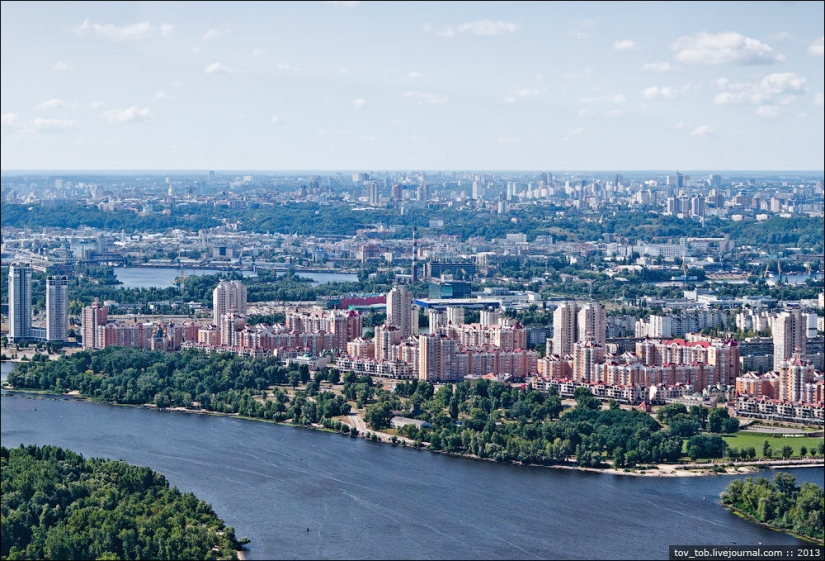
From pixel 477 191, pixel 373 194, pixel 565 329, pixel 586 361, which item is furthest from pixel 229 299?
pixel 477 191

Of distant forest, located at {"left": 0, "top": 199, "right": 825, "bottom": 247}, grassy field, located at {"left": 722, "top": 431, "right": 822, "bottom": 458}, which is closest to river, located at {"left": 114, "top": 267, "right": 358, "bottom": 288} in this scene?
distant forest, located at {"left": 0, "top": 199, "right": 825, "bottom": 247}

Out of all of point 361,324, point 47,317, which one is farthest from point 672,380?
point 47,317

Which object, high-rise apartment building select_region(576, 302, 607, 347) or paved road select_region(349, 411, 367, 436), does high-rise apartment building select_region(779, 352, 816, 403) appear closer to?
high-rise apartment building select_region(576, 302, 607, 347)

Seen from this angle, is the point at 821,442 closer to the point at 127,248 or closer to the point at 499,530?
the point at 499,530

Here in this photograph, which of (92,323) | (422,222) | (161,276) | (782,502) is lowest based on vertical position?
(161,276)

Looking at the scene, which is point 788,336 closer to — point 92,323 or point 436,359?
point 436,359
